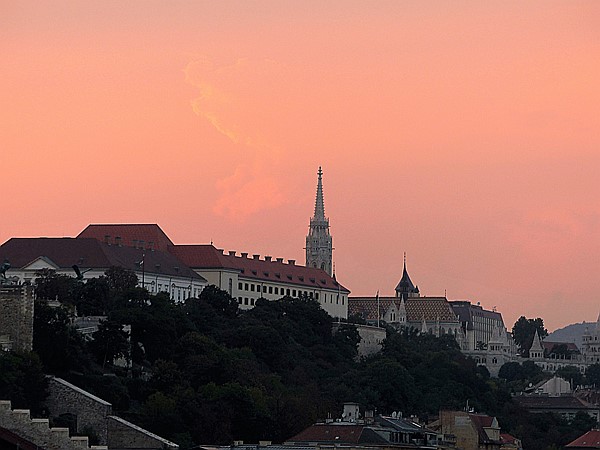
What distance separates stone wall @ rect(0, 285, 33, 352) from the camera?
336 feet

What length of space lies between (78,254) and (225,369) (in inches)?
1969

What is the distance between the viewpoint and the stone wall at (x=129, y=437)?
279 feet

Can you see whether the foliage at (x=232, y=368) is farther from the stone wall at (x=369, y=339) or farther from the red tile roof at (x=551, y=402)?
the red tile roof at (x=551, y=402)

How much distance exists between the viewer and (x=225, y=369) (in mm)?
119000

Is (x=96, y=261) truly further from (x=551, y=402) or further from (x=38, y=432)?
(x=38, y=432)

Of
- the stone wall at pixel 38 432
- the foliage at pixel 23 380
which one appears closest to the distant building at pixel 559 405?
the foliage at pixel 23 380

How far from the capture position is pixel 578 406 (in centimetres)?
18900

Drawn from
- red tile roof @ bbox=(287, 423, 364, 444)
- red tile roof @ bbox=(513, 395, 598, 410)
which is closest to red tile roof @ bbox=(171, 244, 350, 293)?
red tile roof @ bbox=(513, 395, 598, 410)

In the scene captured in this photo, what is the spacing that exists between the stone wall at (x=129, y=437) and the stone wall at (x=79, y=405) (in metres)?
0.53

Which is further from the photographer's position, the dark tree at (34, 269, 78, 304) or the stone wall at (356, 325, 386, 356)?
the stone wall at (356, 325, 386, 356)

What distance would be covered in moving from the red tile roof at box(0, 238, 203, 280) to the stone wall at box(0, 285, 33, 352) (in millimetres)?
59696

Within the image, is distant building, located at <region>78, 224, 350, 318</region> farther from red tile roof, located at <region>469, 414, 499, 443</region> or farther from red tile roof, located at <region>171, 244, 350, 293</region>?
red tile roof, located at <region>469, 414, 499, 443</region>

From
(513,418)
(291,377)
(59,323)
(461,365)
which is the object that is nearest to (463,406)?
(513,418)

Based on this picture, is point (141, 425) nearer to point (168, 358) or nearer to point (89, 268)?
point (168, 358)
